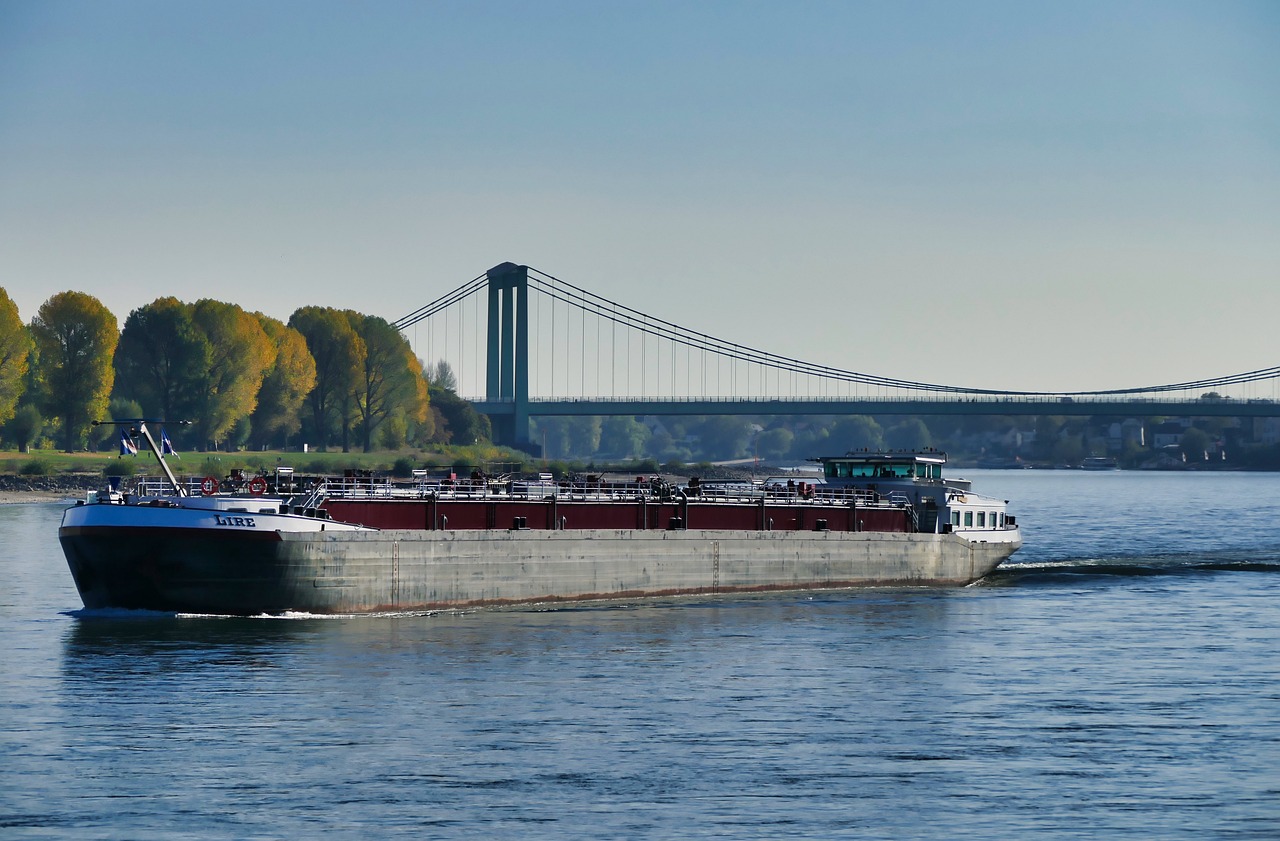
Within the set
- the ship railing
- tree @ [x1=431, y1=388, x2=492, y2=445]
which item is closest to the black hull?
the ship railing

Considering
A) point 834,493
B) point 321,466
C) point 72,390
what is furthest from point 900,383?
point 834,493

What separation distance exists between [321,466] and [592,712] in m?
Result: 120

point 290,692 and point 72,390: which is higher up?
point 72,390

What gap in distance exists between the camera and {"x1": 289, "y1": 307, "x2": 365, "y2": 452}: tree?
171250 mm

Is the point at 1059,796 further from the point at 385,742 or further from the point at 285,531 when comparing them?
the point at 285,531

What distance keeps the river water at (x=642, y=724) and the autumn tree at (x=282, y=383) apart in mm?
104416

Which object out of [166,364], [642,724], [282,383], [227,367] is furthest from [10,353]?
[642,724]

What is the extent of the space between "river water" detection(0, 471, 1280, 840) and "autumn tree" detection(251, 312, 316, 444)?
104416 millimetres

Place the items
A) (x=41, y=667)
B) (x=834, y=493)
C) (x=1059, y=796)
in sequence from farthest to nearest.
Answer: (x=834, y=493) → (x=41, y=667) → (x=1059, y=796)

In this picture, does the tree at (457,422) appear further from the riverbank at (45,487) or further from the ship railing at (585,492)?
the ship railing at (585,492)

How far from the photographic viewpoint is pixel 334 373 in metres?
171

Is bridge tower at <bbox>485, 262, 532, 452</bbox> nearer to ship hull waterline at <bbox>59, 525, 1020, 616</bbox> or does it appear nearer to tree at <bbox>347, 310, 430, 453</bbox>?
tree at <bbox>347, 310, 430, 453</bbox>

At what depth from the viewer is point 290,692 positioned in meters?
39.1

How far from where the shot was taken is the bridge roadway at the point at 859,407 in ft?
584
